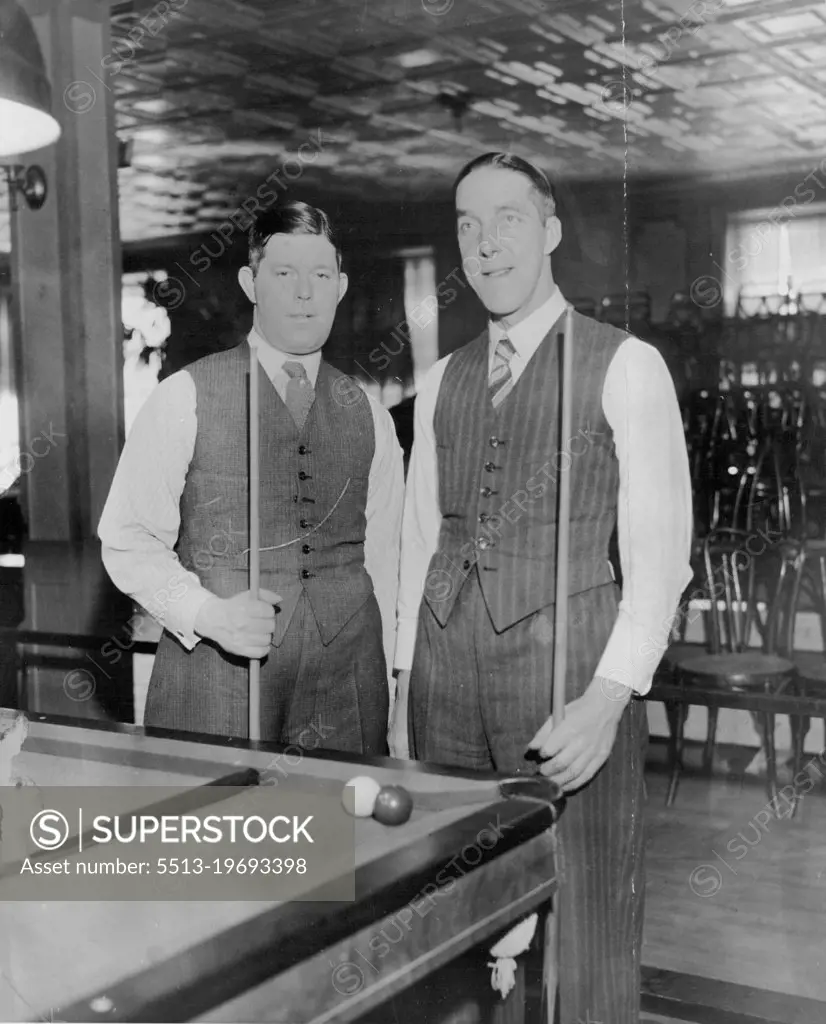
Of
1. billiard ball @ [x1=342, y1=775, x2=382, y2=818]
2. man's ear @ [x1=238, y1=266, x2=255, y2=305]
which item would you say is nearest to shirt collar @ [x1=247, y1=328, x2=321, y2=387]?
man's ear @ [x1=238, y1=266, x2=255, y2=305]

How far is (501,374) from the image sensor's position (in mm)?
2139

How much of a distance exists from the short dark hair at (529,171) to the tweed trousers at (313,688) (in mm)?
895

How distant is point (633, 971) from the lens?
2107 mm

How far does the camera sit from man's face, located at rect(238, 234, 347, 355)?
2.50 meters

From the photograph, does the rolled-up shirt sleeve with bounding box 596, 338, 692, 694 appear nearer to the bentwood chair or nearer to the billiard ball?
the bentwood chair

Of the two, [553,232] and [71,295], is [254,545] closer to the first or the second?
[553,232]

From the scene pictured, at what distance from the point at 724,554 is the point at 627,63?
0.96 metres

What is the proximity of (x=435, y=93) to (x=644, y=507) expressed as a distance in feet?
3.32

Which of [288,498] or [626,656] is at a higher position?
[288,498]

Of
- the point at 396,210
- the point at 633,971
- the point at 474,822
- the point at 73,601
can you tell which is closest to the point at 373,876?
the point at 474,822

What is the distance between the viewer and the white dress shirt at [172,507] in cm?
238

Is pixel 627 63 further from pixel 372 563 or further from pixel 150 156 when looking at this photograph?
pixel 150 156

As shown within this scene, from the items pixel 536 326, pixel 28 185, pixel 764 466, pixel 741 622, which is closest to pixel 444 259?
pixel 536 326

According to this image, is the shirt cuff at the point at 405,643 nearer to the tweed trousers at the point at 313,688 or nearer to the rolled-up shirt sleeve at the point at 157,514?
the tweed trousers at the point at 313,688
